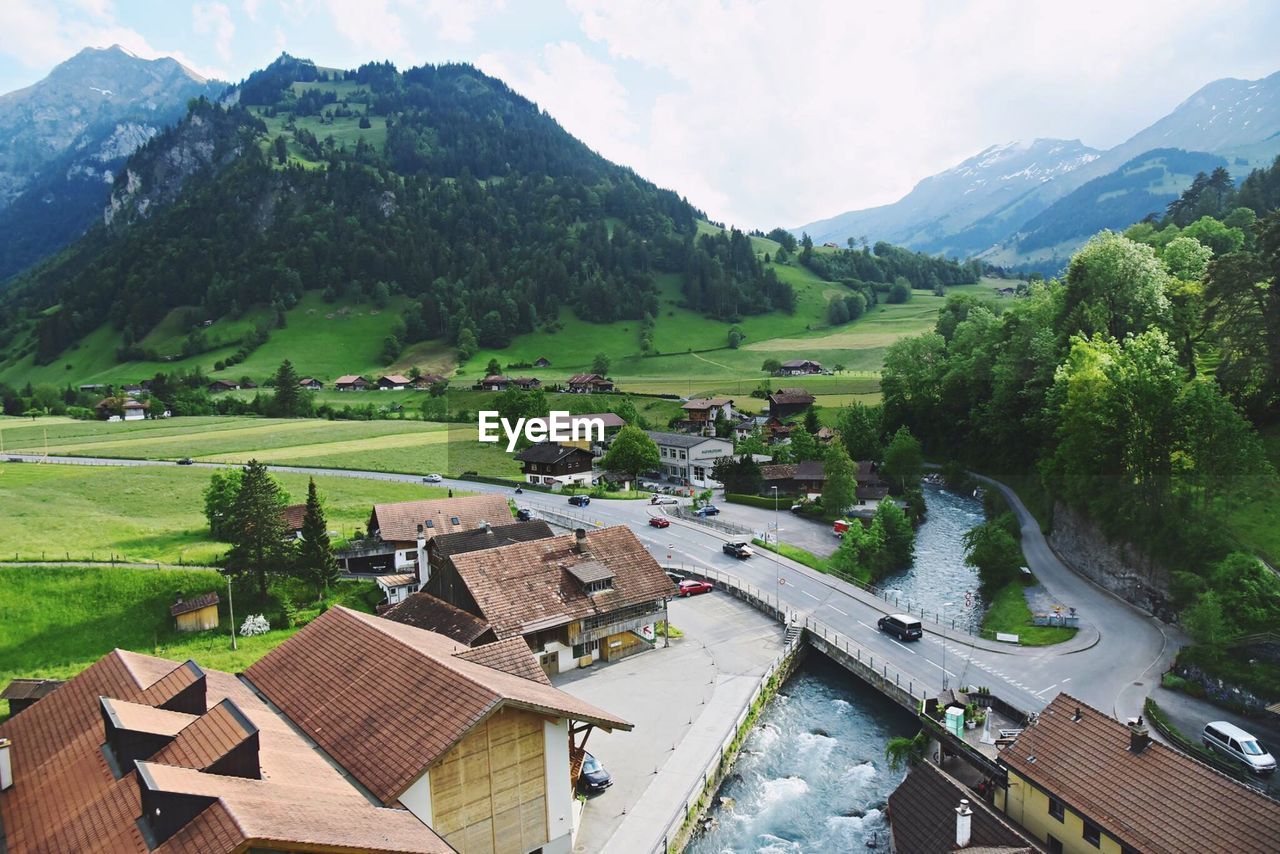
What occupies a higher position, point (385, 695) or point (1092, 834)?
point (385, 695)

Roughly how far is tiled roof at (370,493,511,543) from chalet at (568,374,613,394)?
80807 millimetres

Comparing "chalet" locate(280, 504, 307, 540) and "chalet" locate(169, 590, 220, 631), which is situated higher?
"chalet" locate(280, 504, 307, 540)

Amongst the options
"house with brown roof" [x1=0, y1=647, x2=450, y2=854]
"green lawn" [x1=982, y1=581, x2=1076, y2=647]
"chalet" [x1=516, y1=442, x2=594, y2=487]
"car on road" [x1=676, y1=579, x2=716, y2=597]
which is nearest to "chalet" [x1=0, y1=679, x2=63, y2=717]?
"house with brown roof" [x1=0, y1=647, x2=450, y2=854]

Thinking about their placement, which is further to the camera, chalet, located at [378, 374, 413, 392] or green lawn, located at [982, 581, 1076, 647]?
chalet, located at [378, 374, 413, 392]

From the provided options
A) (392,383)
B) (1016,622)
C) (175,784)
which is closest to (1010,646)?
(1016,622)

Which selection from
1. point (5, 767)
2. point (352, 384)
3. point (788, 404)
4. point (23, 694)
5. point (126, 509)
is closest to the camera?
point (5, 767)

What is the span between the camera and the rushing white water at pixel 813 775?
90.6 ft

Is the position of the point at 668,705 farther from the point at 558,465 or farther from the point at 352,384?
the point at 352,384

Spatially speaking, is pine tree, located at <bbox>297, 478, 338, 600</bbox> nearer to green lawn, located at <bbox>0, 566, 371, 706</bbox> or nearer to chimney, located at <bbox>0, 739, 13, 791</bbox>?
green lawn, located at <bbox>0, 566, 371, 706</bbox>

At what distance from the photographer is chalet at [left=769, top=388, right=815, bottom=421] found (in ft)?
394

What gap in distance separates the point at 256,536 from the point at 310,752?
30.3 meters

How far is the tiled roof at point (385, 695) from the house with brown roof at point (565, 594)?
11.5 m

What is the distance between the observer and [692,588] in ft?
169

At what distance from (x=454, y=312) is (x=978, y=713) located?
575 feet
